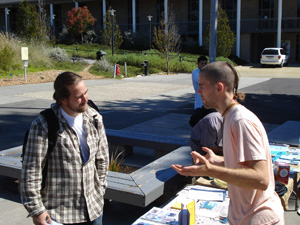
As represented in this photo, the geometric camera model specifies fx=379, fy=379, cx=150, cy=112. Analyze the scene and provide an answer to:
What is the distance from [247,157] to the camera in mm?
1967

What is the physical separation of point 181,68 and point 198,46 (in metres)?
10.5

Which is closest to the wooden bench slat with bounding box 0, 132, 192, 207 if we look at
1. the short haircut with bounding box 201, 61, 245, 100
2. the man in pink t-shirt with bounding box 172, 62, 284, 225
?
the man in pink t-shirt with bounding box 172, 62, 284, 225

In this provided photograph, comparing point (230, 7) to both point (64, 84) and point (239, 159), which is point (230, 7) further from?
point (239, 159)

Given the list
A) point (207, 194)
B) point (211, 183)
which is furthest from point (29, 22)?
point (207, 194)

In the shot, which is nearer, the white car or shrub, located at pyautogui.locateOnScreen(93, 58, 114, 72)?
shrub, located at pyautogui.locateOnScreen(93, 58, 114, 72)

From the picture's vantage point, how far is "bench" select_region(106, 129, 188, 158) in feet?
20.1

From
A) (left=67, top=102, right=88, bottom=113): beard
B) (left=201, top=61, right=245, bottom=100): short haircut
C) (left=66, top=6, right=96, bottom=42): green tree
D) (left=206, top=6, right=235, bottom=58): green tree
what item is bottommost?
(left=67, top=102, right=88, bottom=113): beard

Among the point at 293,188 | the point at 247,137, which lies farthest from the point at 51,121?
the point at 293,188

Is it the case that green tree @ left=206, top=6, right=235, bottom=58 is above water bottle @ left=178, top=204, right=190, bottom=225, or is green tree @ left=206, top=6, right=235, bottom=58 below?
above

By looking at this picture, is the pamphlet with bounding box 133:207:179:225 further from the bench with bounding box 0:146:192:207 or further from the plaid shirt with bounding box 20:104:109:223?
the plaid shirt with bounding box 20:104:109:223

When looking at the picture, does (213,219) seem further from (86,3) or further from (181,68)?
(86,3)

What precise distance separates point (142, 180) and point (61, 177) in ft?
6.10

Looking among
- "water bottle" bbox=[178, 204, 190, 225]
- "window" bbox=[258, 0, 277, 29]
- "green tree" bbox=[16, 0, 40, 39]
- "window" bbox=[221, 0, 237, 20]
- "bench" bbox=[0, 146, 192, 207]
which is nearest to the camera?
"water bottle" bbox=[178, 204, 190, 225]

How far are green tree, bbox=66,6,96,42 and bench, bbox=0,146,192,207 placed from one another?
3895cm
